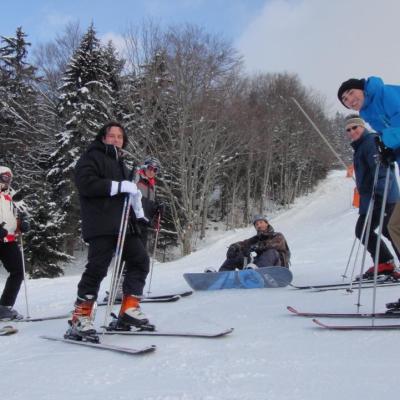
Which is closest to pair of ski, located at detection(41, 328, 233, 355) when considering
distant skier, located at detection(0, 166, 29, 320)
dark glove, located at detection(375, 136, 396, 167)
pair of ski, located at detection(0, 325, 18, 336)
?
pair of ski, located at detection(0, 325, 18, 336)

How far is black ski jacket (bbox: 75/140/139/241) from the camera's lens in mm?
3666

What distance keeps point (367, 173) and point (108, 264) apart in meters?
3.41

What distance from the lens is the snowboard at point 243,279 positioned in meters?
6.10

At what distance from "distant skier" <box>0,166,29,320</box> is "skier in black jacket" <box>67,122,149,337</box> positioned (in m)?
1.71

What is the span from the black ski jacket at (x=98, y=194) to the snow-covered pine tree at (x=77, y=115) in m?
21.2

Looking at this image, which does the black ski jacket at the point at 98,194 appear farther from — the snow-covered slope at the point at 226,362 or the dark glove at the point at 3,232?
the dark glove at the point at 3,232

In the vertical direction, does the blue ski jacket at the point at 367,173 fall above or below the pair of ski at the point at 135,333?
above

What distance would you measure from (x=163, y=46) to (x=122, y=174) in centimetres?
1947

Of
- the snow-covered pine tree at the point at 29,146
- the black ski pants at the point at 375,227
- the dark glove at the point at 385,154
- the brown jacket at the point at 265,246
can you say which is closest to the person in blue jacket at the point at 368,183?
the black ski pants at the point at 375,227

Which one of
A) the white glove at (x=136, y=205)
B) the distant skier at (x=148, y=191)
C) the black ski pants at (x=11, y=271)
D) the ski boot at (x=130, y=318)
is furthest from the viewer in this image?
the distant skier at (x=148, y=191)

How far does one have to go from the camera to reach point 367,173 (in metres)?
5.53

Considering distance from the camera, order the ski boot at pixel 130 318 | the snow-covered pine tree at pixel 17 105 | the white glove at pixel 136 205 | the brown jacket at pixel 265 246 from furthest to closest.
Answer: the snow-covered pine tree at pixel 17 105
the brown jacket at pixel 265 246
the white glove at pixel 136 205
the ski boot at pixel 130 318

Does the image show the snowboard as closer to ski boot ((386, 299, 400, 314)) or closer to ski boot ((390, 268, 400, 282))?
ski boot ((390, 268, 400, 282))

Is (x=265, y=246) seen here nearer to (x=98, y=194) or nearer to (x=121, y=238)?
(x=121, y=238)
